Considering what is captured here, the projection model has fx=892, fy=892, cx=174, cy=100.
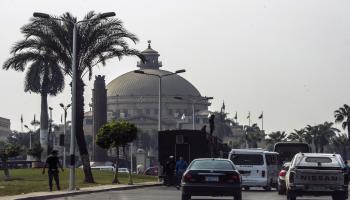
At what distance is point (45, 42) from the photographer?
48.3 meters

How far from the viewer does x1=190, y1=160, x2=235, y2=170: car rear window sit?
92.7ft

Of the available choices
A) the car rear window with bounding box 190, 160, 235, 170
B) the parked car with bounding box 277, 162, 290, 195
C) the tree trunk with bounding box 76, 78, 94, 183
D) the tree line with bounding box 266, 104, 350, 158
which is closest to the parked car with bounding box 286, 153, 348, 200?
the car rear window with bounding box 190, 160, 235, 170

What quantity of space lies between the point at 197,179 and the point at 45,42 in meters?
22.4

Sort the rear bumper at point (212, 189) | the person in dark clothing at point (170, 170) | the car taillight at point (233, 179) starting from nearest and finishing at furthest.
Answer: the rear bumper at point (212, 189) < the car taillight at point (233, 179) < the person in dark clothing at point (170, 170)

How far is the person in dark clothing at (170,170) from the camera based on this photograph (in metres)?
45.3

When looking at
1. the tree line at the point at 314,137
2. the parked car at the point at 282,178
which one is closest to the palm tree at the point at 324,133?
the tree line at the point at 314,137

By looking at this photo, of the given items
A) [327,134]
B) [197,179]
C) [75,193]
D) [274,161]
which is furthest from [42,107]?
[327,134]

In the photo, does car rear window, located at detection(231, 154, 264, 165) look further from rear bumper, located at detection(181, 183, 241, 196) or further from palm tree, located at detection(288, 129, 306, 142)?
palm tree, located at detection(288, 129, 306, 142)

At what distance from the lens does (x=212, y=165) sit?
2839 cm

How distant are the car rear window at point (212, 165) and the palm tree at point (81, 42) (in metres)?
19.8

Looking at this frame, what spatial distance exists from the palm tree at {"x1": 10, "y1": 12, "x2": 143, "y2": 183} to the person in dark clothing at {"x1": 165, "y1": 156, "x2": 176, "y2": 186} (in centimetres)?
447

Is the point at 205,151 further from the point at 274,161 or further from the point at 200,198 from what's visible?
the point at 200,198

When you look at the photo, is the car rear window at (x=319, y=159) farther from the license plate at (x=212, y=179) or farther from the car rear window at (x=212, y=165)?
Answer: the license plate at (x=212, y=179)

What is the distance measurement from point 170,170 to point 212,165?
17.5 meters
